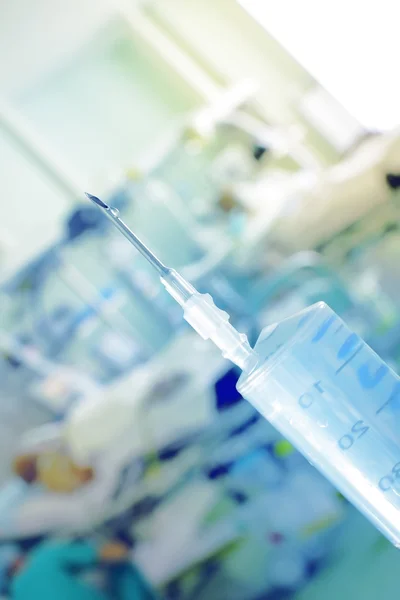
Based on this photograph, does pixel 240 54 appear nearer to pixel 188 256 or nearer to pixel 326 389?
pixel 188 256

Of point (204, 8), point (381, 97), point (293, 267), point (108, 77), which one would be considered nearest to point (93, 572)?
point (293, 267)

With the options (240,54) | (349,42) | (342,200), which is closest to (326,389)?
(342,200)

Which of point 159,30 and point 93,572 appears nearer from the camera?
point 93,572

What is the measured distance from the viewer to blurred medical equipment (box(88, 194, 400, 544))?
480 mm

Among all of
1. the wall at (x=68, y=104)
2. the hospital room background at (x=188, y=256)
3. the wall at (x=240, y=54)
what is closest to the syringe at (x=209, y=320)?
the hospital room background at (x=188, y=256)

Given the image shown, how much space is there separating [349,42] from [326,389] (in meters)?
1.19

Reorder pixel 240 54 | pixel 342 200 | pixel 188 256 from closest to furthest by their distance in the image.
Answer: pixel 342 200 → pixel 188 256 → pixel 240 54

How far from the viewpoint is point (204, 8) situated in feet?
7.05

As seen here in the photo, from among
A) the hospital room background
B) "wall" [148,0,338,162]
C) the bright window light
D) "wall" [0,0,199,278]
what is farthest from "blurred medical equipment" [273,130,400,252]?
"wall" [148,0,338,162]

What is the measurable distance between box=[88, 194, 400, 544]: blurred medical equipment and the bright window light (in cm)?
104

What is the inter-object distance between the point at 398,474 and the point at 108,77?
182 centimetres

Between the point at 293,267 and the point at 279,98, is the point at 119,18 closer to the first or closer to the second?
the point at 279,98

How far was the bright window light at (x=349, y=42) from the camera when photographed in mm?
1323

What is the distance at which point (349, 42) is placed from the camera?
142 centimetres
